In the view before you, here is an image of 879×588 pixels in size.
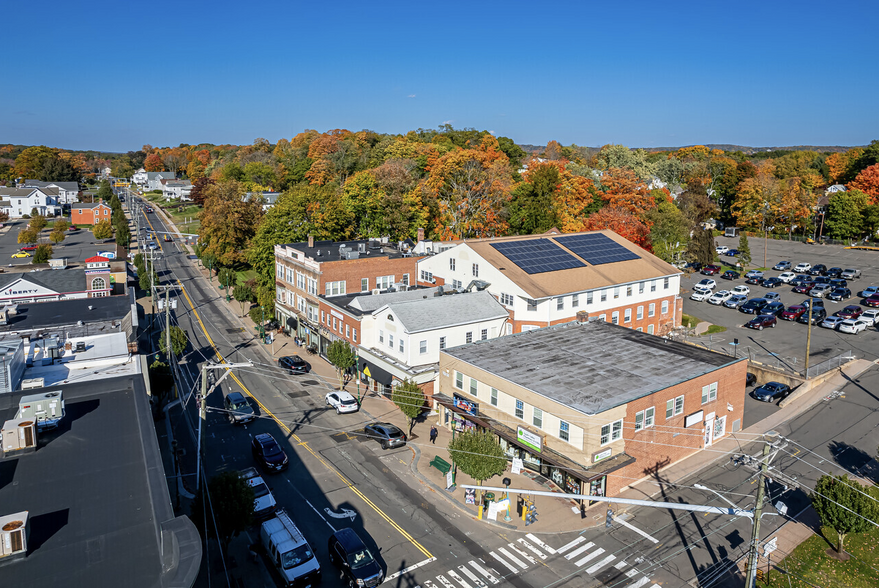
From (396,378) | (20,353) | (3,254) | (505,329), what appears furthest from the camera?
(3,254)

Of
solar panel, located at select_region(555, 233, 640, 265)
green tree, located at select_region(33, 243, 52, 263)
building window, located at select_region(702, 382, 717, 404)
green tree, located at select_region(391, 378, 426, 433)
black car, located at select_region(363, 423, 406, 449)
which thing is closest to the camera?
building window, located at select_region(702, 382, 717, 404)

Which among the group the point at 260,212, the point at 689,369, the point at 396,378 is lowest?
the point at 396,378

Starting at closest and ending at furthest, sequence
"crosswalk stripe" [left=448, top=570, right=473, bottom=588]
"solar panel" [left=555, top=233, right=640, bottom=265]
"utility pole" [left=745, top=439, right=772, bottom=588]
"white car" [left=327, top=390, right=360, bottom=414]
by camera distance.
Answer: "utility pole" [left=745, top=439, right=772, bottom=588] < "crosswalk stripe" [left=448, top=570, right=473, bottom=588] < "white car" [left=327, top=390, right=360, bottom=414] < "solar panel" [left=555, top=233, right=640, bottom=265]

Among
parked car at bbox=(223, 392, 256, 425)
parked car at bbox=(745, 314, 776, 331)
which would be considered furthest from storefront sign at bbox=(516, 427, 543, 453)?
parked car at bbox=(745, 314, 776, 331)

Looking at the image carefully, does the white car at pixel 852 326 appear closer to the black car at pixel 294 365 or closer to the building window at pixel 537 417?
the building window at pixel 537 417

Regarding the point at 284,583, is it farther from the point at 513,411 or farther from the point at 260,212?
the point at 260,212

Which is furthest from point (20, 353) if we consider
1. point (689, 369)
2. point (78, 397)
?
point (689, 369)

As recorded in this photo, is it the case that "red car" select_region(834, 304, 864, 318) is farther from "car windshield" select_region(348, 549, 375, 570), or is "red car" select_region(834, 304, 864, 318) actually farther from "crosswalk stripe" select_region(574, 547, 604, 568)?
"car windshield" select_region(348, 549, 375, 570)
